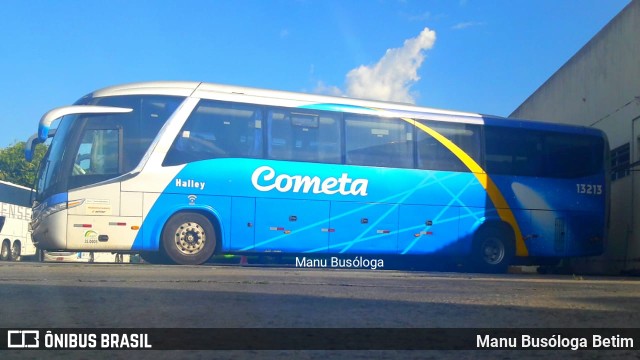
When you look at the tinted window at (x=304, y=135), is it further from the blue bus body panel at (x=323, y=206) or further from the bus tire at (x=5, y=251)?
the bus tire at (x=5, y=251)

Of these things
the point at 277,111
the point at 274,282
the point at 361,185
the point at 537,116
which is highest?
the point at 537,116

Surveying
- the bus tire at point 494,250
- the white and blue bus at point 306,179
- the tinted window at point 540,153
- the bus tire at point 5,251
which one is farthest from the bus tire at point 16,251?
the tinted window at point 540,153

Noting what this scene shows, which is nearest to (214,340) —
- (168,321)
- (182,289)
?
(168,321)

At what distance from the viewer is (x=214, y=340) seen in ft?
14.0

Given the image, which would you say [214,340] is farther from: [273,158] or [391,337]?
[273,158]

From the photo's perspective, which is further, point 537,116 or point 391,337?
point 537,116

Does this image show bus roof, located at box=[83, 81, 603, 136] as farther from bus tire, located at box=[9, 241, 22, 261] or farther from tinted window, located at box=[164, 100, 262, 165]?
bus tire, located at box=[9, 241, 22, 261]

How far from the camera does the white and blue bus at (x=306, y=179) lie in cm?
1162

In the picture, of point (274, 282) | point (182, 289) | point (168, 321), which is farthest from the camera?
point (274, 282)

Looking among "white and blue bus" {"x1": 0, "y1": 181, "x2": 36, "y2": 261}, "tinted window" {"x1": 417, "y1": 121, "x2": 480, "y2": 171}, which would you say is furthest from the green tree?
"tinted window" {"x1": 417, "y1": 121, "x2": 480, "y2": 171}

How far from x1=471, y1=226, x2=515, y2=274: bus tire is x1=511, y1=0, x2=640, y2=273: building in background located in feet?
17.0

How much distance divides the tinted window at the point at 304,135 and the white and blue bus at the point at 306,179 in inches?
0.9

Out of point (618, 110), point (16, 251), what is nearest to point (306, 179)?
point (618, 110)

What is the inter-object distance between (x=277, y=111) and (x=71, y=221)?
4.47 metres
